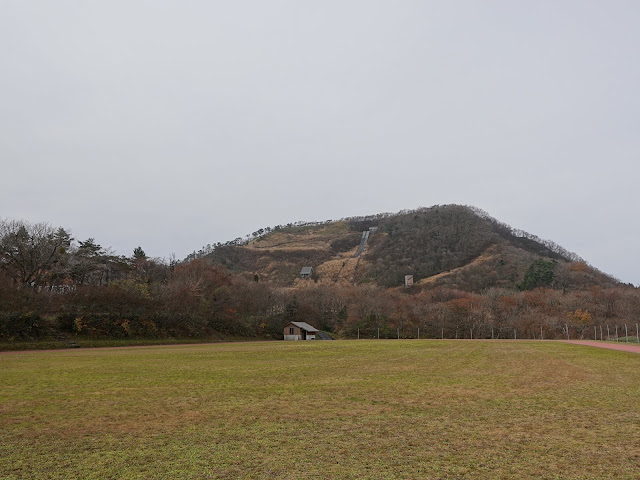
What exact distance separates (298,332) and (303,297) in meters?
18.4

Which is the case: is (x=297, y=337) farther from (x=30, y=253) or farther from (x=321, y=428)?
(x=321, y=428)

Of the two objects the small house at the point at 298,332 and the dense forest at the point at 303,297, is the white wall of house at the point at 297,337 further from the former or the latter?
the dense forest at the point at 303,297

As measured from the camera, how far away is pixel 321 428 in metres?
9.14

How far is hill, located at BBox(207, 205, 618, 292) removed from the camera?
375ft

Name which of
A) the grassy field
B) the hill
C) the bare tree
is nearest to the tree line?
the bare tree

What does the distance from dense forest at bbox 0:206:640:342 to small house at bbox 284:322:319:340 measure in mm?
1519

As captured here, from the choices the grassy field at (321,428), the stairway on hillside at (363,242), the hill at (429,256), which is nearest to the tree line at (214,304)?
the hill at (429,256)

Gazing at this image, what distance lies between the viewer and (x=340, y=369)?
69.3 ft

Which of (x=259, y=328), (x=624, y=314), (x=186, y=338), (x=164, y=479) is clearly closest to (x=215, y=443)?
(x=164, y=479)

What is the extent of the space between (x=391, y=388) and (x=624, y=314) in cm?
7548

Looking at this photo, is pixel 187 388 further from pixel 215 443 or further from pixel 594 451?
pixel 594 451

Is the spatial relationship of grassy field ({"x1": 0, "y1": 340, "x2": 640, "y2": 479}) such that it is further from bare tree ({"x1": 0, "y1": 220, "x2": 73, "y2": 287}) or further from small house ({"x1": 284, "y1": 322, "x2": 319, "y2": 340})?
small house ({"x1": 284, "y1": 322, "x2": 319, "y2": 340})

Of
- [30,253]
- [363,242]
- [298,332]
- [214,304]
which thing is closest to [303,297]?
[298,332]

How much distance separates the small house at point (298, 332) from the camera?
234ft
